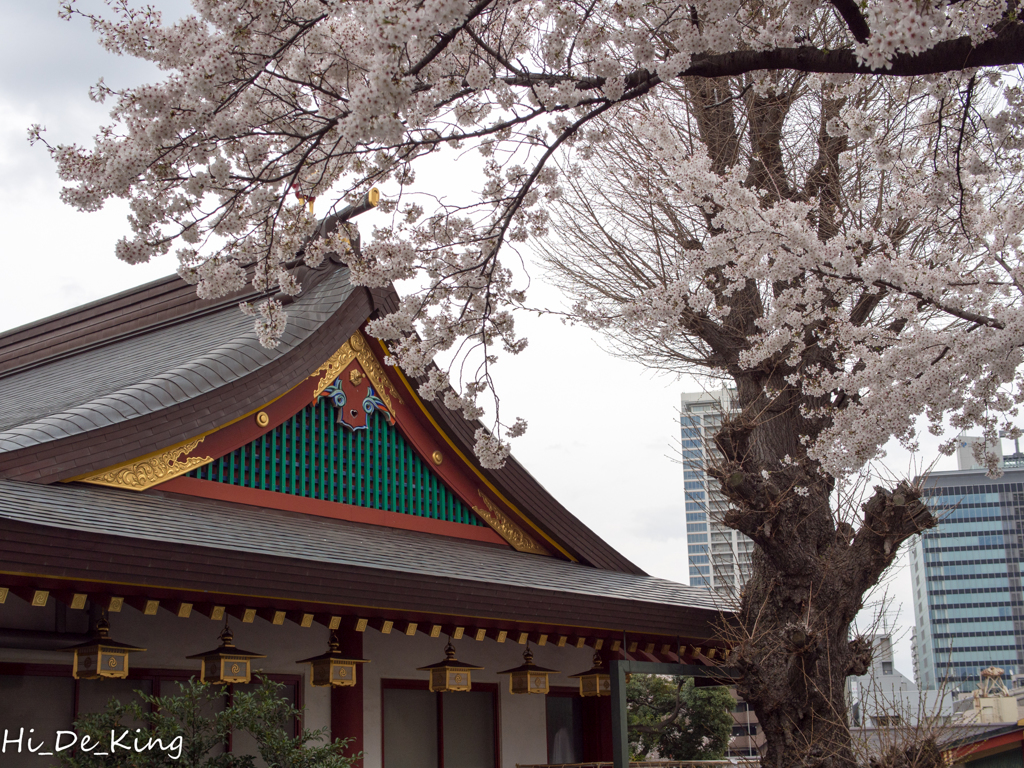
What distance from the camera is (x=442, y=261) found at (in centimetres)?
616

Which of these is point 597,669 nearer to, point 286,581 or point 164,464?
point 286,581

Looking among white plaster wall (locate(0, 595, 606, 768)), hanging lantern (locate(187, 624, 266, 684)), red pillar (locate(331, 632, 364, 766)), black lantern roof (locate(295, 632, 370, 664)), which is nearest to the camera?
white plaster wall (locate(0, 595, 606, 768))

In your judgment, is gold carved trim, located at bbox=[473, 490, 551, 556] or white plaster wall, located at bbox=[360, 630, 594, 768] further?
gold carved trim, located at bbox=[473, 490, 551, 556]

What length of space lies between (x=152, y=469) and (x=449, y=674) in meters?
2.85

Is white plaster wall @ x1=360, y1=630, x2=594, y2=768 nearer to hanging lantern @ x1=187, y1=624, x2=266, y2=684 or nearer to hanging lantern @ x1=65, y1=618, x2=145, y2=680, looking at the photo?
hanging lantern @ x1=187, y1=624, x2=266, y2=684

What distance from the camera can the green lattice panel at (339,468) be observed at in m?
7.70

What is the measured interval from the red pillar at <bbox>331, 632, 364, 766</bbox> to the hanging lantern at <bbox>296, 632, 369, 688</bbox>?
0.21 metres

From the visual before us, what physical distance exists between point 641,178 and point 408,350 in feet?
18.4

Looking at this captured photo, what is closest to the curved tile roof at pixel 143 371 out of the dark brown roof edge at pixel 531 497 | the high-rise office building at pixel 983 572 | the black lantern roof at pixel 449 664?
the dark brown roof edge at pixel 531 497

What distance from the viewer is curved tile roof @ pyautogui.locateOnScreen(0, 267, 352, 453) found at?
22.0 feet

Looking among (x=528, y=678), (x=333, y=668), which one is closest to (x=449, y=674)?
(x=528, y=678)

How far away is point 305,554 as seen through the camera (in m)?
6.10

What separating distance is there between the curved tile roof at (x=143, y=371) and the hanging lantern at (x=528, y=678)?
11.5 ft

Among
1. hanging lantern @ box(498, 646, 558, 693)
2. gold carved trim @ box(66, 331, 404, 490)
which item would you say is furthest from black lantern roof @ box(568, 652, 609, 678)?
gold carved trim @ box(66, 331, 404, 490)
